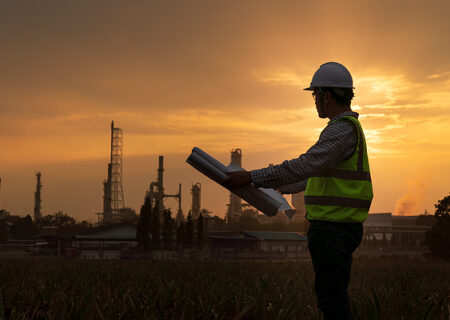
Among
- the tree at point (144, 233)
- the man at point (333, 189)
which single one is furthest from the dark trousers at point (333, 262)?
the tree at point (144, 233)

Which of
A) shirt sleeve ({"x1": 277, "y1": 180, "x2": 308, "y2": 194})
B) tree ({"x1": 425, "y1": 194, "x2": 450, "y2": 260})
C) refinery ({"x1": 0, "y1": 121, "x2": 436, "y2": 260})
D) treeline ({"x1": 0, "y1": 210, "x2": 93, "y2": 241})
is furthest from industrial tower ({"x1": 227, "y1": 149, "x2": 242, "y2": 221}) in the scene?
shirt sleeve ({"x1": 277, "y1": 180, "x2": 308, "y2": 194})

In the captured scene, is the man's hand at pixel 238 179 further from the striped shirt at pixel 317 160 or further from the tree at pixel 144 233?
the tree at pixel 144 233

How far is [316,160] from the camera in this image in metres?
4.28

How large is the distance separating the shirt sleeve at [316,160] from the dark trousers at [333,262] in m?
0.46

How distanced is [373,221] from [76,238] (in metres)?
105

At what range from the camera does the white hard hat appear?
4.60m

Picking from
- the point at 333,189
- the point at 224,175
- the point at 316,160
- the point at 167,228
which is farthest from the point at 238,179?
the point at 167,228

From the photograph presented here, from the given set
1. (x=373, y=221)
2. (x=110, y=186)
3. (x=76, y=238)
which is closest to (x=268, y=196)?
(x=76, y=238)

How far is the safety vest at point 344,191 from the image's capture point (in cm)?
438

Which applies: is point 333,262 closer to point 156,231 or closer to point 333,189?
point 333,189

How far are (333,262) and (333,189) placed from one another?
0.55 m

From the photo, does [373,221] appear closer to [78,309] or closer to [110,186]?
[110,186]

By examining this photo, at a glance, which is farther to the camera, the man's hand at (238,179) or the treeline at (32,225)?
the treeline at (32,225)

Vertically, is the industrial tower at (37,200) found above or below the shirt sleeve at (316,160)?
above
